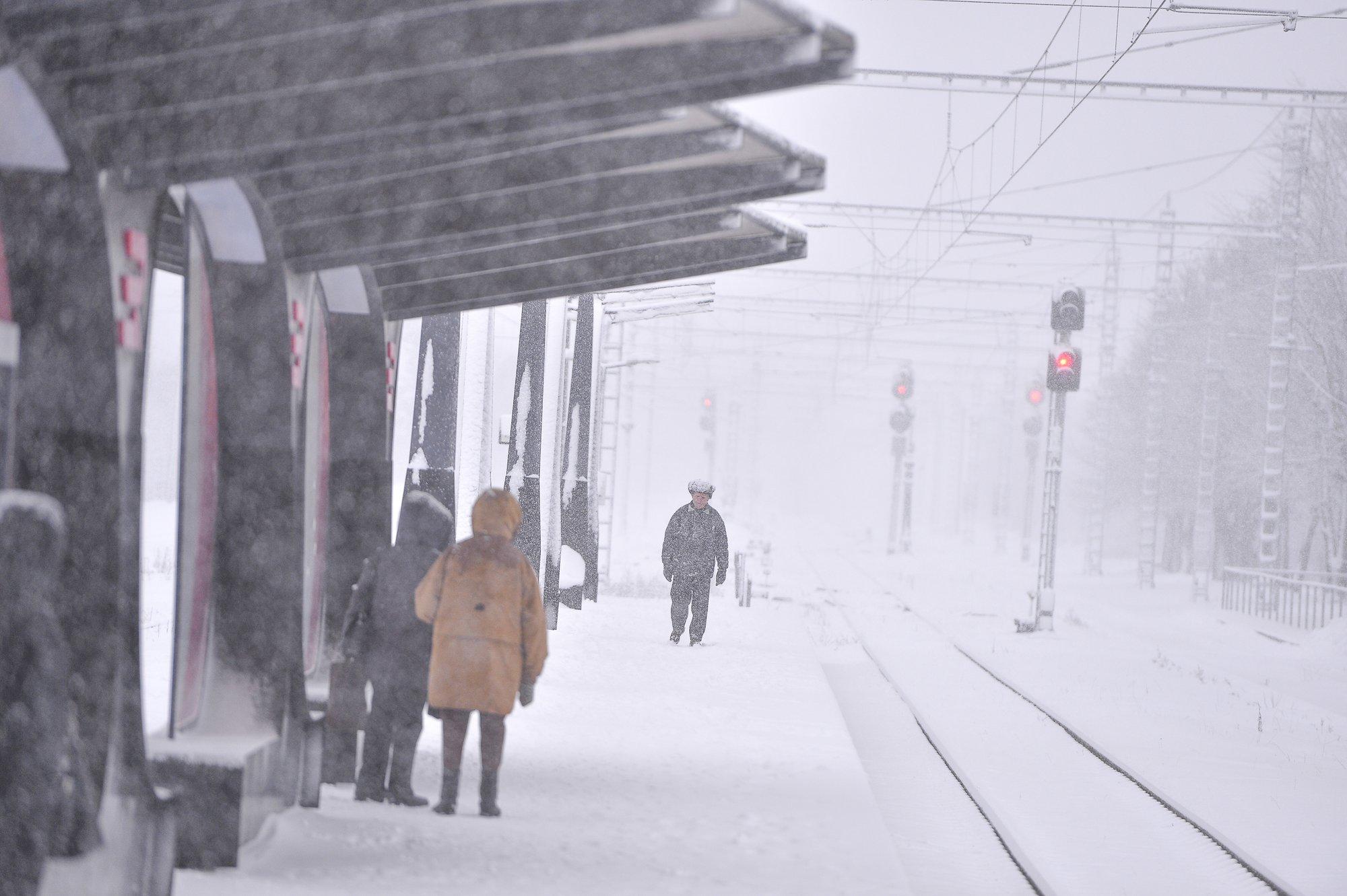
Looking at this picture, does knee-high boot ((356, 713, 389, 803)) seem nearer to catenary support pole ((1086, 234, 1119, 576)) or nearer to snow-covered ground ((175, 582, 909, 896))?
snow-covered ground ((175, 582, 909, 896))

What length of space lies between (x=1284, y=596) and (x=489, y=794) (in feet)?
71.1

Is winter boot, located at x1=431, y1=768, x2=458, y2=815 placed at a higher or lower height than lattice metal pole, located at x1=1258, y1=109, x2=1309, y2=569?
lower

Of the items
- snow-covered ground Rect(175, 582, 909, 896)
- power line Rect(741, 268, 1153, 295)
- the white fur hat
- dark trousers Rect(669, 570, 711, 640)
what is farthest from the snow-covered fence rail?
snow-covered ground Rect(175, 582, 909, 896)

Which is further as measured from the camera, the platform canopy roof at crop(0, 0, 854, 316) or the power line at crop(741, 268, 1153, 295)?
the power line at crop(741, 268, 1153, 295)

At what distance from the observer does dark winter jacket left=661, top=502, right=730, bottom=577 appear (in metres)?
15.3

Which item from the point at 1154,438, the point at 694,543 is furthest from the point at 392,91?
the point at 1154,438

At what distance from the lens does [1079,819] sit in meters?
8.97

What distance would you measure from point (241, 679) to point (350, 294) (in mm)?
2205

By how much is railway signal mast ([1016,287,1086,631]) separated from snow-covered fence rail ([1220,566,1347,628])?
501 cm

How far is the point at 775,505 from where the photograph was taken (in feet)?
367

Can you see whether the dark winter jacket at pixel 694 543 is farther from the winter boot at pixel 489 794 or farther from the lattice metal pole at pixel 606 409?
the winter boot at pixel 489 794

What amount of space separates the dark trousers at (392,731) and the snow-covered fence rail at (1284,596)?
740 inches

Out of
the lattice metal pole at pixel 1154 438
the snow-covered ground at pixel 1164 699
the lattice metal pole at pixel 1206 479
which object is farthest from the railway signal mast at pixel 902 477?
the snow-covered ground at pixel 1164 699

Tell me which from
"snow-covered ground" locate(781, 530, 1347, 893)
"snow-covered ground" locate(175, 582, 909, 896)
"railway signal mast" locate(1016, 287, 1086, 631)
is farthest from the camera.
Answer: "railway signal mast" locate(1016, 287, 1086, 631)
